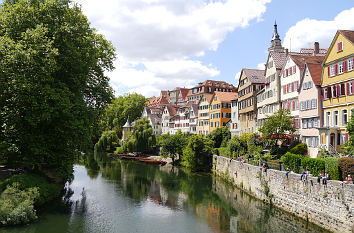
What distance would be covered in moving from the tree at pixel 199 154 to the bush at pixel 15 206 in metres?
29.0

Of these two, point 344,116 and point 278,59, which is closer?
point 344,116

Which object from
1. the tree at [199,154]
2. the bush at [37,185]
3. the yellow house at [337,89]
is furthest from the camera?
the tree at [199,154]

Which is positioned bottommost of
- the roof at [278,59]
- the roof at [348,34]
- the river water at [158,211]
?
the river water at [158,211]

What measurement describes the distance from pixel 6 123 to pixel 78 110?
5.06 metres

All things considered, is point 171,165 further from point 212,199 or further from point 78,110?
point 78,110

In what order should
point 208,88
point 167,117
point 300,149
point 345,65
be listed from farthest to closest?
1. point 208,88
2. point 167,117
3. point 300,149
4. point 345,65

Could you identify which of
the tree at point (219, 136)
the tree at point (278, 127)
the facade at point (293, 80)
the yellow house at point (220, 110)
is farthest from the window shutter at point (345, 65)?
the yellow house at point (220, 110)

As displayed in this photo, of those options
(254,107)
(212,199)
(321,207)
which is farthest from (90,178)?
(321,207)

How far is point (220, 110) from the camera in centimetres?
5994

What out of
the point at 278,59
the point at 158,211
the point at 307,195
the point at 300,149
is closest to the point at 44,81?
the point at 158,211

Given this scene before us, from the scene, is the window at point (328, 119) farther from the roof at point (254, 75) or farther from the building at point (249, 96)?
the roof at point (254, 75)

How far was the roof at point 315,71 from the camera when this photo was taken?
32.2 m

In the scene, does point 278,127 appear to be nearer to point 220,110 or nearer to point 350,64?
point 350,64

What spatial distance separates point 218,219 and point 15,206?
1370 centimetres
